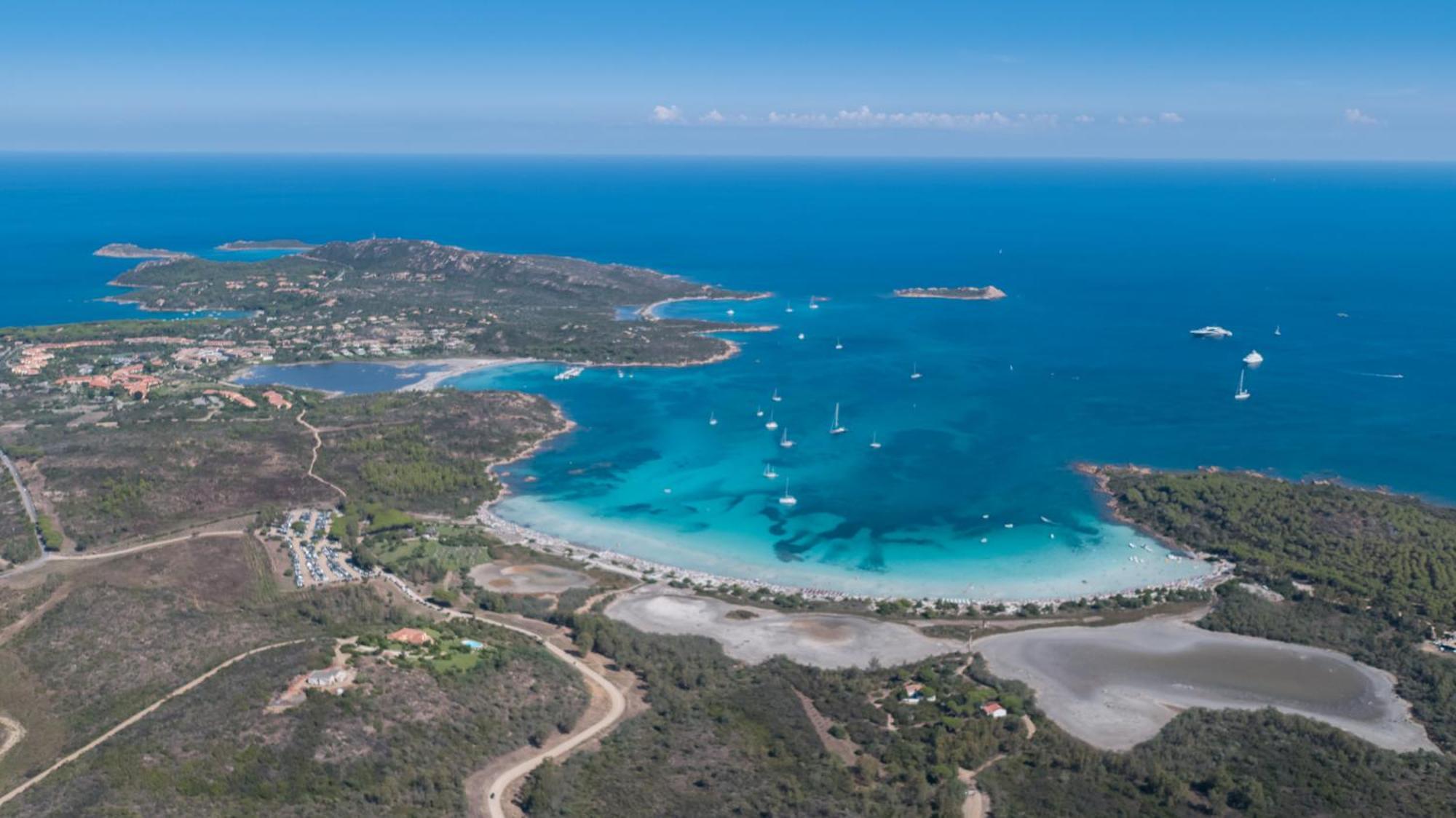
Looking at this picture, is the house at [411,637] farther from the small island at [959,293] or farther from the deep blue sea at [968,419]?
the small island at [959,293]

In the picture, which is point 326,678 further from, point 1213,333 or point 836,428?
point 1213,333

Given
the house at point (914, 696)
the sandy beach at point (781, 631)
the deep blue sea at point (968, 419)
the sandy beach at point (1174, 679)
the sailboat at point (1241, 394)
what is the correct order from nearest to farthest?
the sandy beach at point (1174, 679)
the house at point (914, 696)
the sandy beach at point (781, 631)
the deep blue sea at point (968, 419)
the sailboat at point (1241, 394)

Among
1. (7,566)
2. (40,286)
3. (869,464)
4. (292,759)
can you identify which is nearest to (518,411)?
(869,464)

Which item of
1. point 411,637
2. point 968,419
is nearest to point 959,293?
point 968,419

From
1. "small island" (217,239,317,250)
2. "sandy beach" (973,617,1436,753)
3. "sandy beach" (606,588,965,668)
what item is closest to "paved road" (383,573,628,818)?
"sandy beach" (606,588,965,668)

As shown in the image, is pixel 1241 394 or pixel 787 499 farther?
pixel 1241 394

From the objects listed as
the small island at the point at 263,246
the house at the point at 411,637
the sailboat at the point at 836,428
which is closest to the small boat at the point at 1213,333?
the sailboat at the point at 836,428

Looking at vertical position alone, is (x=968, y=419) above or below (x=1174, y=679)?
above
